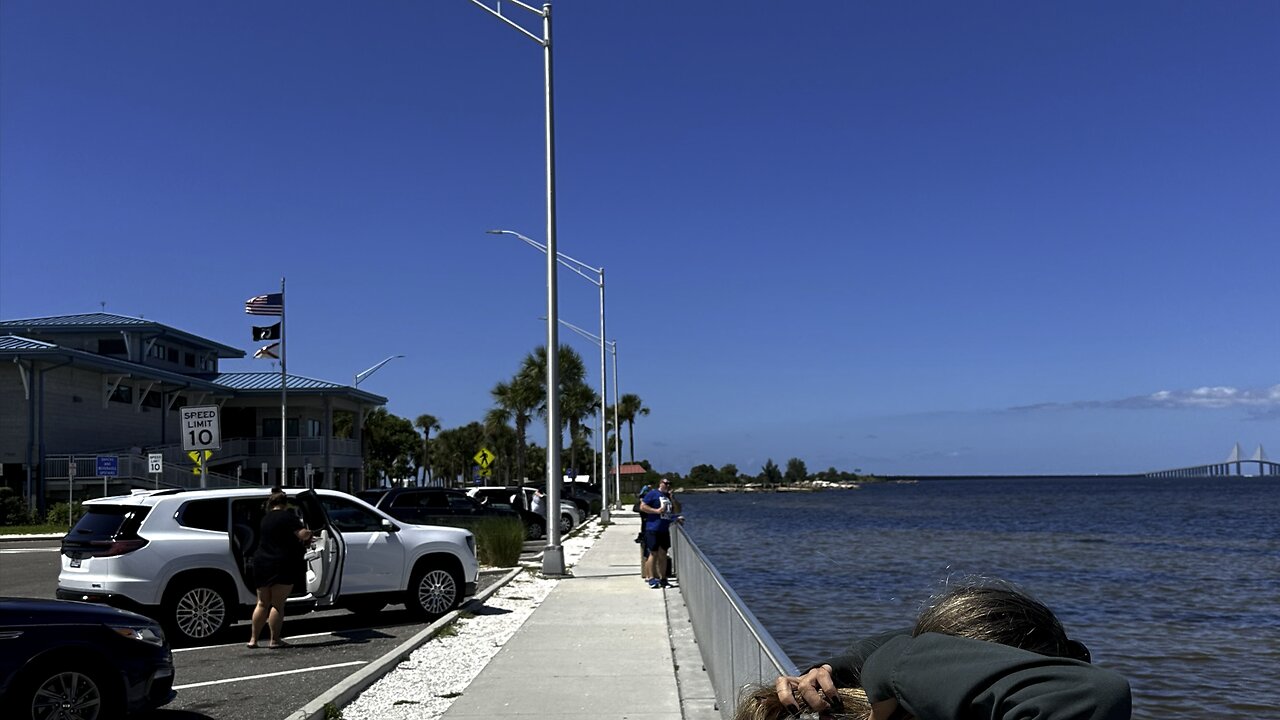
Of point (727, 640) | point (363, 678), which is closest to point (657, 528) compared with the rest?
point (363, 678)

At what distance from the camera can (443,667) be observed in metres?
11.1

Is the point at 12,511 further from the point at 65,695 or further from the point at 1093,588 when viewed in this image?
the point at 65,695

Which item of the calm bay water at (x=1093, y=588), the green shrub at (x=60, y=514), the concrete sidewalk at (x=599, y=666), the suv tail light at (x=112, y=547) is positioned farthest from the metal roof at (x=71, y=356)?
the suv tail light at (x=112, y=547)

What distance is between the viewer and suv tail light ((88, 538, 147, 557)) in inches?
481

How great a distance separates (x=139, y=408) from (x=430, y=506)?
1144 inches

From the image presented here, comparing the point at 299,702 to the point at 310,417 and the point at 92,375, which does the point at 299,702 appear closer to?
the point at 92,375

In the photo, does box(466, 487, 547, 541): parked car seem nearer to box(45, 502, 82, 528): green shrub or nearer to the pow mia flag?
the pow mia flag

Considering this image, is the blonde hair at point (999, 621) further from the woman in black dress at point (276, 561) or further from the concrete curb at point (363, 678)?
the woman in black dress at point (276, 561)

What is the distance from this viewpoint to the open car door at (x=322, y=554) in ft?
43.1

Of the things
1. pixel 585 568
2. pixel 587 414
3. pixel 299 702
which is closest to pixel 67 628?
pixel 299 702

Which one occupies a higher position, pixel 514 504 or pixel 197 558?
pixel 197 558

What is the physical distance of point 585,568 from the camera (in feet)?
73.7

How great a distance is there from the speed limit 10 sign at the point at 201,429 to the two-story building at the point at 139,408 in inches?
719

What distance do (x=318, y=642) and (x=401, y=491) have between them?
14.3 metres
